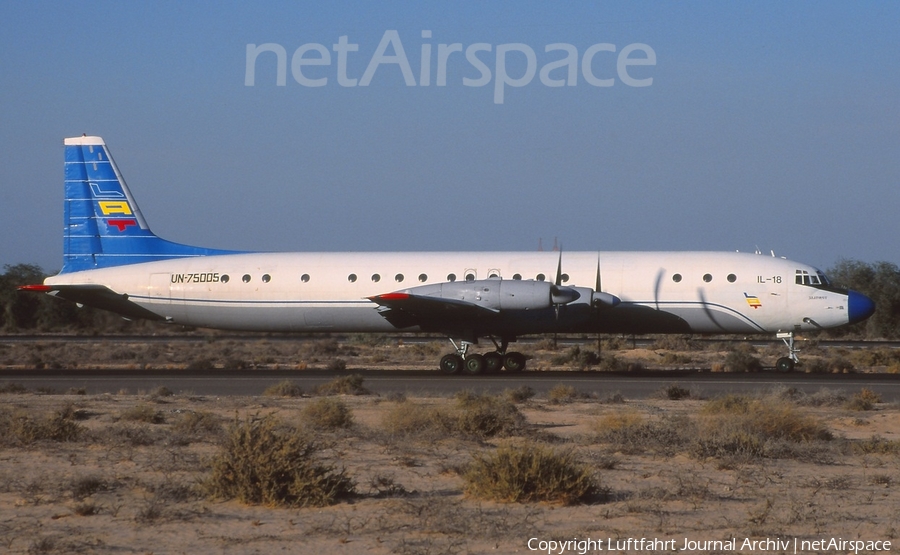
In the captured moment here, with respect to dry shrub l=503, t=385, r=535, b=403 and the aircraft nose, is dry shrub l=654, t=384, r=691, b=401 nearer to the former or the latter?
dry shrub l=503, t=385, r=535, b=403


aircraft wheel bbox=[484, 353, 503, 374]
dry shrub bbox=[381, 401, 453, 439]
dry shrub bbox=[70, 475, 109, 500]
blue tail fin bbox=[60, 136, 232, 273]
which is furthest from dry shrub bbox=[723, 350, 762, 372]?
dry shrub bbox=[70, 475, 109, 500]

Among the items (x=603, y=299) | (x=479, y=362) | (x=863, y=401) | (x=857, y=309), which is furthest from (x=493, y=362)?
(x=863, y=401)

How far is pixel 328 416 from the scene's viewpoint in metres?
17.0

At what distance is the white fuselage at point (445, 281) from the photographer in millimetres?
28672

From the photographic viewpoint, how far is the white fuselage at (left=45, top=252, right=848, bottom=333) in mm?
28672

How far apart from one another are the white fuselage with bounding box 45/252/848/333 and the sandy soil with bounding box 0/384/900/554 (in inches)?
468

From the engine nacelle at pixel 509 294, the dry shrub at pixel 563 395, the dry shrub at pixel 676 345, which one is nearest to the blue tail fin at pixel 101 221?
the engine nacelle at pixel 509 294

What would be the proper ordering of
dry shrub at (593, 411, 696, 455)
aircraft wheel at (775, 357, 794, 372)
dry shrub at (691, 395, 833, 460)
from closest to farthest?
dry shrub at (691, 395, 833, 460)
dry shrub at (593, 411, 696, 455)
aircraft wheel at (775, 357, 794, 372)

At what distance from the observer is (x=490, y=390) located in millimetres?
24016

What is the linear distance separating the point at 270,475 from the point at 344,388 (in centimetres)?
1357

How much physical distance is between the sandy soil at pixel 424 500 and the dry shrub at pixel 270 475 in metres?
0.16

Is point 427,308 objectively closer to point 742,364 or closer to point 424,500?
point 742,364

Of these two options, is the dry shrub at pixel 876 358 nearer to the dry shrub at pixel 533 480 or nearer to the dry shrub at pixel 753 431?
the dry shrub at pixel 753 431

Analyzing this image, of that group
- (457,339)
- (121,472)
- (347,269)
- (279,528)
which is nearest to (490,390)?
(457,339)
